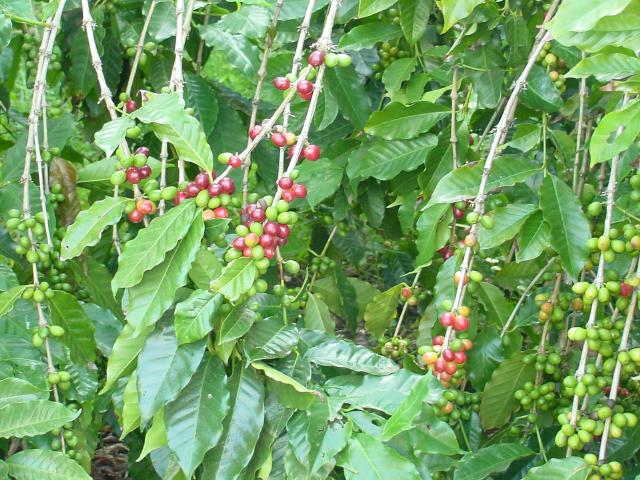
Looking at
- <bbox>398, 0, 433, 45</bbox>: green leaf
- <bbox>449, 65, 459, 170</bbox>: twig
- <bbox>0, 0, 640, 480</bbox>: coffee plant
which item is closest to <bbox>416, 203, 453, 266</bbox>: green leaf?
<bbox>0, 0, 640, 480</bbox>: coffee plant

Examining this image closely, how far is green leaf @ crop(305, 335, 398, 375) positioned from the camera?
156cm

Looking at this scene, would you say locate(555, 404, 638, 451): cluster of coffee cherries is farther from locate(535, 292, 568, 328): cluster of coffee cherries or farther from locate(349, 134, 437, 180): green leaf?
locate(349, 134, 437, 180): green leaf

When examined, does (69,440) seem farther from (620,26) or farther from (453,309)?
(620,26)

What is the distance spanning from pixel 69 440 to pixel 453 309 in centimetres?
93

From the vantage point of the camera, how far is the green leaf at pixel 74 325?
76.9 inches

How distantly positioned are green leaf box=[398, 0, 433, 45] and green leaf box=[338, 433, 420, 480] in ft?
3.84

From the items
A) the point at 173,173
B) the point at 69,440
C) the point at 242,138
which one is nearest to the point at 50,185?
the point at 173,173

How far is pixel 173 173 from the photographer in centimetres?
265

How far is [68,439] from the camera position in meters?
1.92

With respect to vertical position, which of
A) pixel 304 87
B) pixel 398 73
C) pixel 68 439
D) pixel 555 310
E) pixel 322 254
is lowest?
pixel 322 254

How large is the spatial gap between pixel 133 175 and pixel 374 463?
2.43 ft

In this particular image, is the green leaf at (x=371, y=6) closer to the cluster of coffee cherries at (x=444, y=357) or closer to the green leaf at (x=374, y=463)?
the cluster of coffee cherries at (x=444, y=357)

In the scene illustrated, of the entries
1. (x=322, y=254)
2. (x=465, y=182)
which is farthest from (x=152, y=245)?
(x=322, y=254)

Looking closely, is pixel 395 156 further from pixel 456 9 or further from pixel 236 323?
pixel 236 323
